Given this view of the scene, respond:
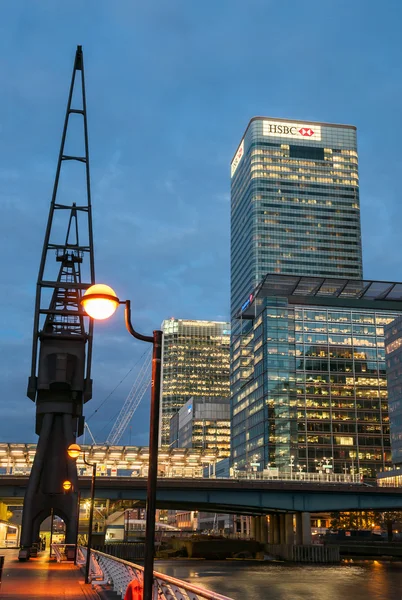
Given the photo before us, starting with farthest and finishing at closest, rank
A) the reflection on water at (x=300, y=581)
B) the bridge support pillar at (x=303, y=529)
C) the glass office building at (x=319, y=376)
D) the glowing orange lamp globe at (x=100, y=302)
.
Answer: the glass office building at (x=319, y=376) < the bridge support pillar at (x=303, y=529) < the reflection on water at (x=300, y=581) < the glowing orange lamp globe at (x=100, y=302)

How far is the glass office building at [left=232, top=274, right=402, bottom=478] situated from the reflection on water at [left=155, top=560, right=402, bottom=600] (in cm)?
8989

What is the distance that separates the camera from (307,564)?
266ft

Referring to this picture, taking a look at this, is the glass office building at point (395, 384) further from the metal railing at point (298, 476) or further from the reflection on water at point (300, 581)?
the reflection on water at point (300, 581)

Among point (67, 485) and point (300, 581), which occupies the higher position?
point (67, 485)

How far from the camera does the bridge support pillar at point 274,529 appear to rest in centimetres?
9868

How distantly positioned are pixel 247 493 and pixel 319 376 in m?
97.3

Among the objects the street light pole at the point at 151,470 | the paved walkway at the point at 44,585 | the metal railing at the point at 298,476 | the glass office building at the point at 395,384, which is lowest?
the paved walkway at the point at 44,585

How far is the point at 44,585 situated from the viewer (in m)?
29.0

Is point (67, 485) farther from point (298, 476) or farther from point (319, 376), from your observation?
point (319, 376)

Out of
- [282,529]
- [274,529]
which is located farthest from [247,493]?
[274,529]

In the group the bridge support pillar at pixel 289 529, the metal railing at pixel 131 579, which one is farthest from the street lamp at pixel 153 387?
the bridge support pillar at pixel 289 529

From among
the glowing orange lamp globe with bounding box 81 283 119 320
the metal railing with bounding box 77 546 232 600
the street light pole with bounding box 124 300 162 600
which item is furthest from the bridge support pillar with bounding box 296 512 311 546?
the glowing orange lamp globe with bounding box 81 283 119 320

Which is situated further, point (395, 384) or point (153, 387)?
point (395, 384)

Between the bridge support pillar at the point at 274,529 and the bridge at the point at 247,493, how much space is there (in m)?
21.6
